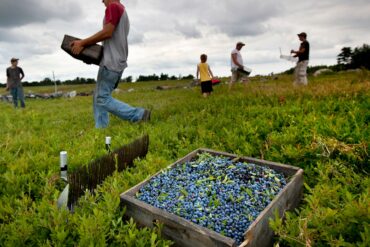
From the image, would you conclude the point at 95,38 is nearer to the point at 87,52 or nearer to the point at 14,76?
the point at 87,52

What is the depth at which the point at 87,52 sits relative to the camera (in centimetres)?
596

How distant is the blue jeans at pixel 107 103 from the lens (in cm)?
616

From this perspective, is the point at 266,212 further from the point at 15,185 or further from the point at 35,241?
the point at 15,185

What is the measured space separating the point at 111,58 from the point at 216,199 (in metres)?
4.34

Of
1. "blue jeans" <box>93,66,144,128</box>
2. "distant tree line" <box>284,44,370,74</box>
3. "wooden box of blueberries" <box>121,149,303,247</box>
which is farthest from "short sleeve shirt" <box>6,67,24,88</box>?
"distant tree line" <box>284,44,370,74</box>

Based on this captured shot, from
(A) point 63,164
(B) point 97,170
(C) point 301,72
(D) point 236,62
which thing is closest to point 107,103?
(B) point 97,170

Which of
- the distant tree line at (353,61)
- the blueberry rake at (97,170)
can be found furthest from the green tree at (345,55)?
the blueberry rake at (97,170)

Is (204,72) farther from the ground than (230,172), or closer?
farther from the ground

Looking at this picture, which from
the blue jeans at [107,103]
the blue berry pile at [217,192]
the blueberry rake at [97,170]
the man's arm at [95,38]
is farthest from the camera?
the blue jeans at [107,103]

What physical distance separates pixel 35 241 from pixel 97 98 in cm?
414

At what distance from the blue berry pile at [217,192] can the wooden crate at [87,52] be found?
3.60 m

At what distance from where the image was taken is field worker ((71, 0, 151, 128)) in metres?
5.76

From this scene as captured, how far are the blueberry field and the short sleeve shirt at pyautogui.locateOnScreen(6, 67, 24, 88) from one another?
8256 millimetres

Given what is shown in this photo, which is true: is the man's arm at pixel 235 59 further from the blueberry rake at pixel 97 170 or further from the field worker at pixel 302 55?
the blueberry rake at pixel 97 170
